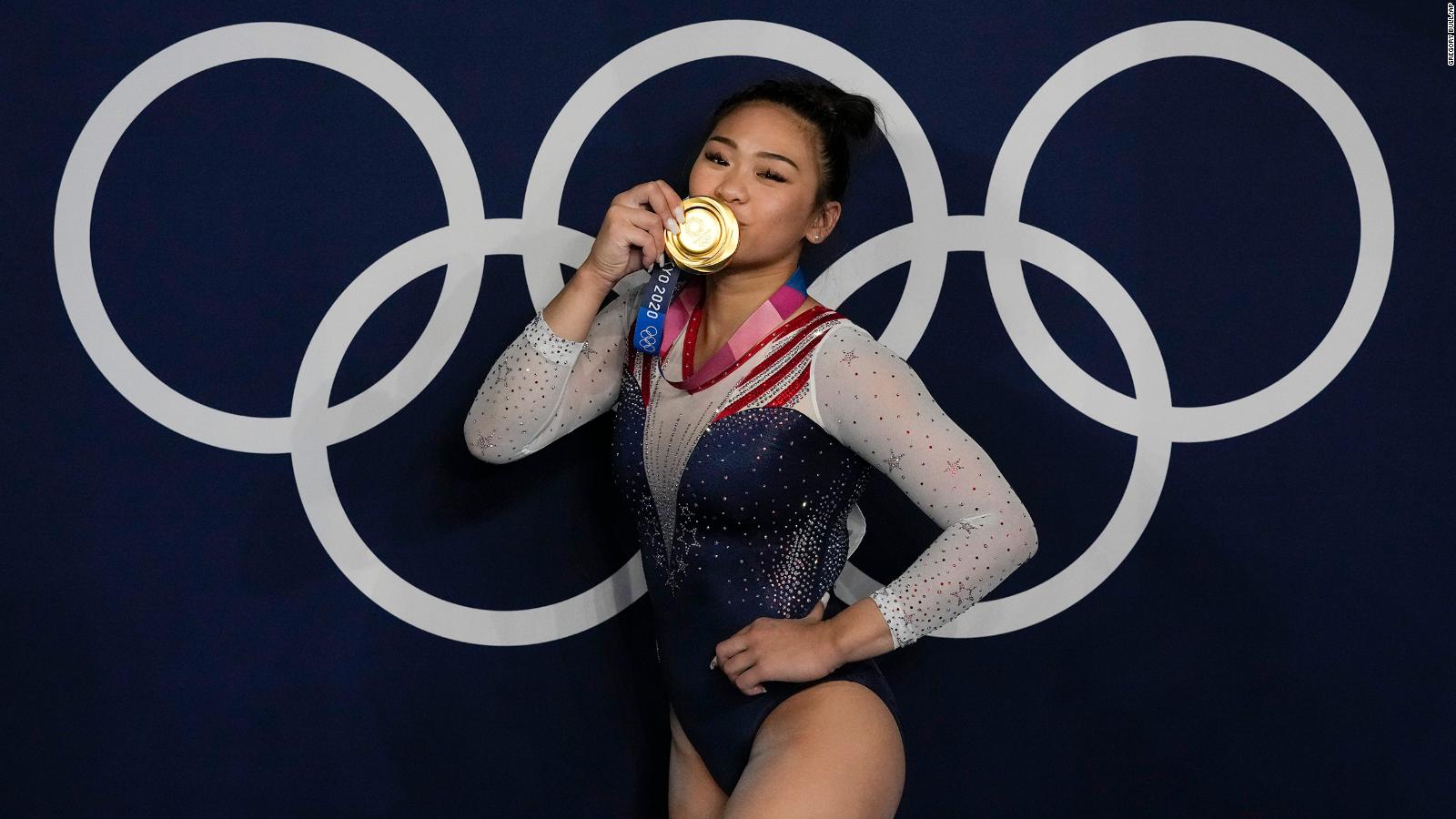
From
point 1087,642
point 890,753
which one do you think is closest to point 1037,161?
point 1087,642

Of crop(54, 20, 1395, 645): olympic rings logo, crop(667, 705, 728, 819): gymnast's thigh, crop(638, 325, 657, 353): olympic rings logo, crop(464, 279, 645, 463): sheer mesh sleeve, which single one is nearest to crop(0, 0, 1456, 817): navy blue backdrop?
crop(54, 20, 1395, 645): olympic rings logo

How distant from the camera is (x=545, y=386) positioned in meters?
2.06

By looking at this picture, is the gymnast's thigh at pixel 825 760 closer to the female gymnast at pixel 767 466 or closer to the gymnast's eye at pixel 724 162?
the female gymnast at pixel 767 466

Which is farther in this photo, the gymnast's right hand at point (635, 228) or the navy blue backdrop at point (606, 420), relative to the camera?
the navy blue backdrop at point (606, 420)

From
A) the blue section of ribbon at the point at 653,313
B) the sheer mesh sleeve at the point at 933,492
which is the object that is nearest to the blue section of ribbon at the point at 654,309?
the blue section of ribbon at the point at 653,313

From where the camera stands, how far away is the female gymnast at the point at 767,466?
1844 mm

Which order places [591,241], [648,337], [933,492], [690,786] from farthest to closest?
1. [591,241]
2. [690,786]
3. [648,337]
4. [933,492]

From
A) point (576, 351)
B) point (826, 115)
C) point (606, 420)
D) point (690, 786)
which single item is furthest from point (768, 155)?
point (690, 786)

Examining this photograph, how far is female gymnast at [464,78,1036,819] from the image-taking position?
1.84 meters

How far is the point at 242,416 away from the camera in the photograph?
2.41 metres

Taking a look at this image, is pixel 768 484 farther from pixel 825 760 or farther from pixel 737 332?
pixel 825 760

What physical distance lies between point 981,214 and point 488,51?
100cm

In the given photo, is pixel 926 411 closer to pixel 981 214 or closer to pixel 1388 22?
pixel 981 214

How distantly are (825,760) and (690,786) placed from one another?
16.9 inches
